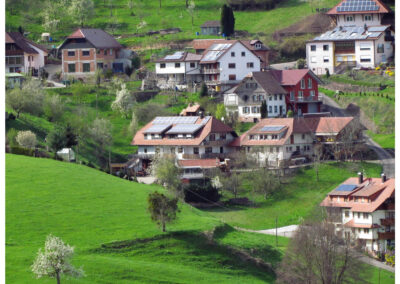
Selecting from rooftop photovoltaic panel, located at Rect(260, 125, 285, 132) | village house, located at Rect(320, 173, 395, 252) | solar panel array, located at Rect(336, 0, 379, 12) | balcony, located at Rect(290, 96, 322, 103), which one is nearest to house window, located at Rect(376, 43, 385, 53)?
solar panel array, located at Rect(336, 0, 379, 12)

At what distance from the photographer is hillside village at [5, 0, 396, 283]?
8269 centimetres

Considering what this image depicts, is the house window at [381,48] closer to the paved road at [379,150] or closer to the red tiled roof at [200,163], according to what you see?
the paved road at [379,150]

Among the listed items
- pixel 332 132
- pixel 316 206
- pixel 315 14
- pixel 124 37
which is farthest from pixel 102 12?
pixel 316 206

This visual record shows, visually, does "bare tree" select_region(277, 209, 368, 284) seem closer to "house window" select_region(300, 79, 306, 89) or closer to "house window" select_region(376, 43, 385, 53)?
"house window" select_region(300, 79, 306, 89)

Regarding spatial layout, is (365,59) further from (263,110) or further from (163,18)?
(163,18)

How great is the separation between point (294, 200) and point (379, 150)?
13161mm

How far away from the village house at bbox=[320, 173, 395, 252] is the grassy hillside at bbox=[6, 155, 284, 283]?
740cm

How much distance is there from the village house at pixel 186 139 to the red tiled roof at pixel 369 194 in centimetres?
1763

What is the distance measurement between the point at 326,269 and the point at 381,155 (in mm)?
31879

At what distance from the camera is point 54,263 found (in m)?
71.9

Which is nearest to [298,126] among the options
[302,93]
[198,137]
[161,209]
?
[198,137]

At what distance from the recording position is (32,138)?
10669 cm

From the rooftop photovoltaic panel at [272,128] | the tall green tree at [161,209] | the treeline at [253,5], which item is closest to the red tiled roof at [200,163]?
the rooftop photovoltaic panel at [272,128]

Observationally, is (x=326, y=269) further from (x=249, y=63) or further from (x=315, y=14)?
(x=315, y=14)
